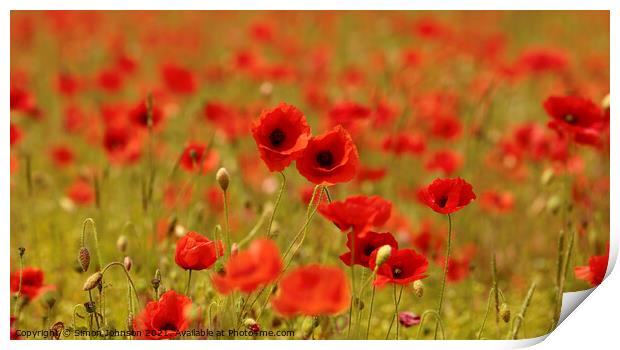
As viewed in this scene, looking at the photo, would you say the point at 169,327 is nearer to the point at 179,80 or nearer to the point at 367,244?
the point at 367,244

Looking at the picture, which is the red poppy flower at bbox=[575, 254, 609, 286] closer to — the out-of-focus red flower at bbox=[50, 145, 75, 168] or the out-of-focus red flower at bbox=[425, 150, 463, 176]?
the out-of-focus red flower at bbox=[425, 150, 463, 176]

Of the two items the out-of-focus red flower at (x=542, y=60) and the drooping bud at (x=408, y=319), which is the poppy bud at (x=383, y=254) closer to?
the drooping bud at (x=408, y=319)

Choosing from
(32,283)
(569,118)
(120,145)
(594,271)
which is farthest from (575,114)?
(120,145)

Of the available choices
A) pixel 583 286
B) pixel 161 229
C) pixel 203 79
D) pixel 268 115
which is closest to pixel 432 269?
pixel 583 286

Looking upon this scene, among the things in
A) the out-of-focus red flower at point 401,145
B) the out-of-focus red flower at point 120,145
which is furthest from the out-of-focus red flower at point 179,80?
the out-of-focus red flower at point 401,145

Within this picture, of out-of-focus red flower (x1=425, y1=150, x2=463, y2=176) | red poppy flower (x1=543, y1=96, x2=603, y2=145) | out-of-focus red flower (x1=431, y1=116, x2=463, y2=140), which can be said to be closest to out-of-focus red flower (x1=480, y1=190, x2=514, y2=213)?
out-of-focus red flower (x1=425, y1=150, x2=463, y2=176)

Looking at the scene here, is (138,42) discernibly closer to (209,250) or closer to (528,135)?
(528,135)
